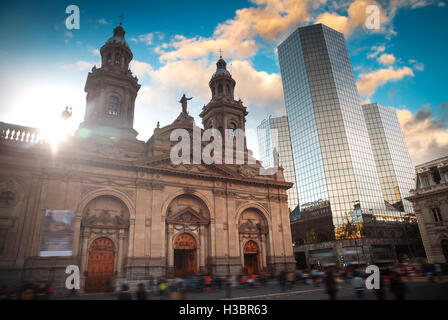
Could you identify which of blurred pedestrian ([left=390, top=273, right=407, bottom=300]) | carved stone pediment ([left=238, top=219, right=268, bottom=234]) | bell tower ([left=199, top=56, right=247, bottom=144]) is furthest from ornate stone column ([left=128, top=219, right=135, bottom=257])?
blurred pedestrian ([left=390, top=273, right=407, bottom=300])

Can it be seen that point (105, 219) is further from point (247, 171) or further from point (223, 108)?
point (223, 108)

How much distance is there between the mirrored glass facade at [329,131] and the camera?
6969 cm

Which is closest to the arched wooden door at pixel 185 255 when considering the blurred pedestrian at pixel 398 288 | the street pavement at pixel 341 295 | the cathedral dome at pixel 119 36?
the street pavement at pixel 341 295

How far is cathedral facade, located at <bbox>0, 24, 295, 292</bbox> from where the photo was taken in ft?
78.5

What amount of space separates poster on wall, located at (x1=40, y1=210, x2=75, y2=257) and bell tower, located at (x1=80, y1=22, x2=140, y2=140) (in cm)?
1215

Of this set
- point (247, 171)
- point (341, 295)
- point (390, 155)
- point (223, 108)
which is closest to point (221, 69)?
point (223, 108)

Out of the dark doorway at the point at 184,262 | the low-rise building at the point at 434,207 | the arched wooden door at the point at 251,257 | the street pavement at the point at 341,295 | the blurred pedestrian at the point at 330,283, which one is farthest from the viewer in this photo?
the low-rise building at the point at 434,207

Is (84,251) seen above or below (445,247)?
above

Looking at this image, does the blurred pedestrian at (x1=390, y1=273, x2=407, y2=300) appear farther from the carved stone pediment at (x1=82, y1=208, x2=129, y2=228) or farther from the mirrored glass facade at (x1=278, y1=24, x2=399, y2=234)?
the mirrored glass facade at (x1=278, y1=24, x2=399, y2=234)

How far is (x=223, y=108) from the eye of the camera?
43.5m

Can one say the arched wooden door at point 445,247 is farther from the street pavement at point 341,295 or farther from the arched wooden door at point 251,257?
the arched wooden door at point 251,257

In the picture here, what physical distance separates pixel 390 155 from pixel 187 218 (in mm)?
81839

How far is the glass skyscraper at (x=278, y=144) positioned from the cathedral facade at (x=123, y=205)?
54.7 metres
